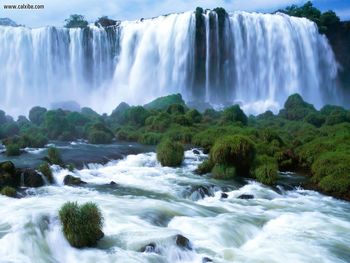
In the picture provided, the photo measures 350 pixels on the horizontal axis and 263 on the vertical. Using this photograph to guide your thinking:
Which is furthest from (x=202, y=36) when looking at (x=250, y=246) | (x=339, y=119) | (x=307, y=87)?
(x=250, y=246)

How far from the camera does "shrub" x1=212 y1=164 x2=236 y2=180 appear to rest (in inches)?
738

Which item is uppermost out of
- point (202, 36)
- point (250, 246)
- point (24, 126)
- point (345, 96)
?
point (202, 36)

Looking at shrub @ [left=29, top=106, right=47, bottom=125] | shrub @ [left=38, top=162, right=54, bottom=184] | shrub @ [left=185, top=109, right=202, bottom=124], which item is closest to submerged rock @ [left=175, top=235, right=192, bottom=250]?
shrub @ [left=38, top=162, right=54, bottom=184]

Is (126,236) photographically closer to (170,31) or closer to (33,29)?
(170,31)

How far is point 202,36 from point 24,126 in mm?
23675

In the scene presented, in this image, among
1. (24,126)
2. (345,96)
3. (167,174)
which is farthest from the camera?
(345,96)

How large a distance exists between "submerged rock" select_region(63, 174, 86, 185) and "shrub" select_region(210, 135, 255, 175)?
17.4ft

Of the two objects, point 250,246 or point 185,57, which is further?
point 185,57

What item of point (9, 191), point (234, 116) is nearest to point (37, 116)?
point (234, 116)

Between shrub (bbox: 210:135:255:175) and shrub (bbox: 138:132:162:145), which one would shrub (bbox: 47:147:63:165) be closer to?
shrub (bbox: 210:135:255:175)

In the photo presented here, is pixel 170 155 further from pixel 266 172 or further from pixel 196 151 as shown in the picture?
pixel 266 172

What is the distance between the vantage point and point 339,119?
3192 centimetres

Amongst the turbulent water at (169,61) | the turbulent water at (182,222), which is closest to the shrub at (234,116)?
the turbulent water at (182,222)

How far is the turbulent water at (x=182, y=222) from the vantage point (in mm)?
10516
